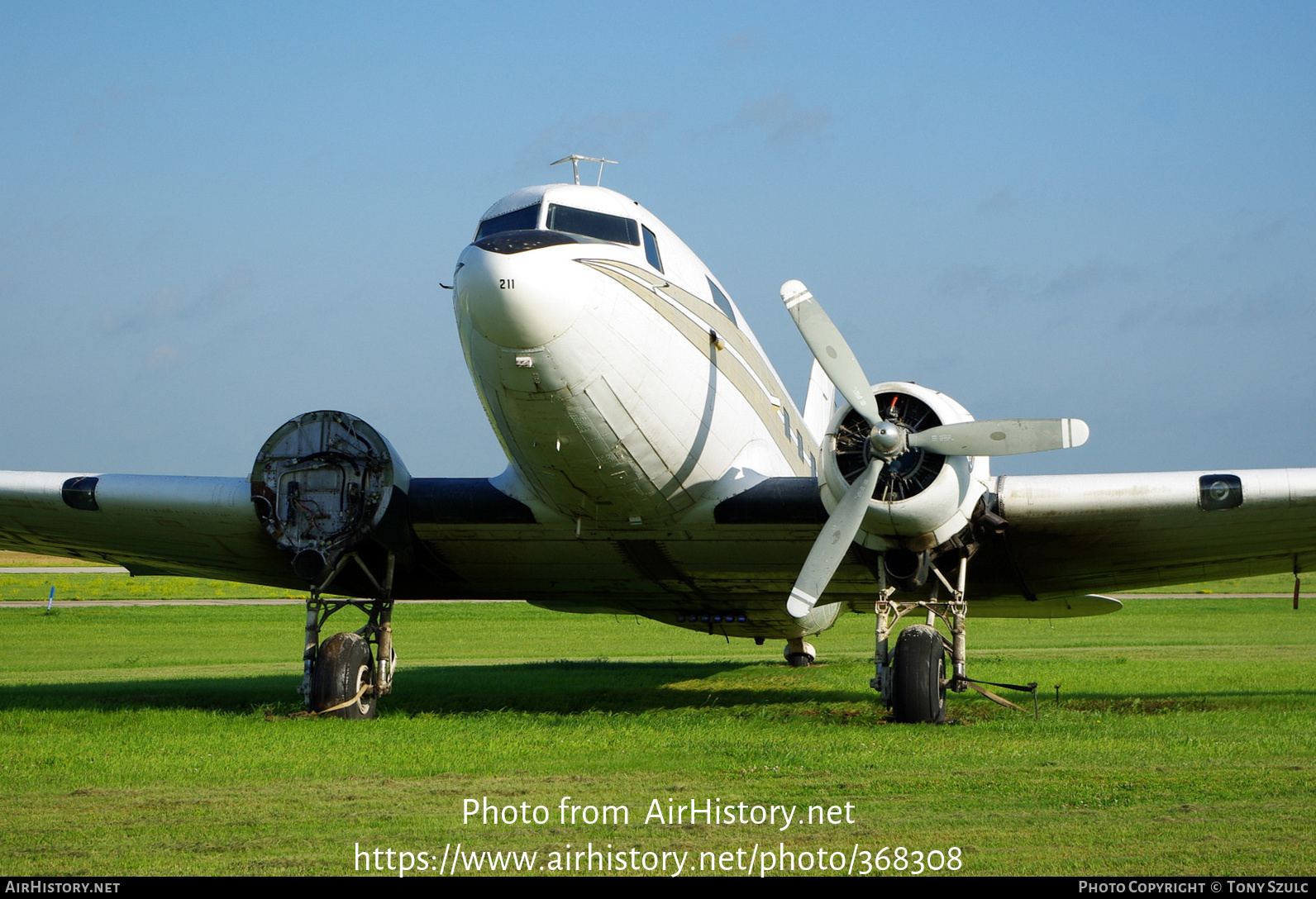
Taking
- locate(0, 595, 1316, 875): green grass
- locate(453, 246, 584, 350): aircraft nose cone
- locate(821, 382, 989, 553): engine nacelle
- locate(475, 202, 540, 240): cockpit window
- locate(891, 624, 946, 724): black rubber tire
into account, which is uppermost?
locate(475, 202, 540, 240): cockpit window

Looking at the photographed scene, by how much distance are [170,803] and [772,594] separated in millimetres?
8771

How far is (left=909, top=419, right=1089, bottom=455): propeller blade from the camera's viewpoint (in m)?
11.0

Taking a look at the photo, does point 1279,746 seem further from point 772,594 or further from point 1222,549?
point 772,594

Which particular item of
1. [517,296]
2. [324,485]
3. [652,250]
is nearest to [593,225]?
[652,250]

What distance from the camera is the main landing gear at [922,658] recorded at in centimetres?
1102

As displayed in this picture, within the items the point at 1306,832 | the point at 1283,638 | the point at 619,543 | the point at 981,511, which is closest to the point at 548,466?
the point at 619,543

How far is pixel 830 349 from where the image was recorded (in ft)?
38.8

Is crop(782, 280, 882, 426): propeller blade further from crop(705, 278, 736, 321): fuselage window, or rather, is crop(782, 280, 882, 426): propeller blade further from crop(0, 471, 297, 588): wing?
crop(0, 471, 297, 588): wing

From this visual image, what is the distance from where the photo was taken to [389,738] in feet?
34.2

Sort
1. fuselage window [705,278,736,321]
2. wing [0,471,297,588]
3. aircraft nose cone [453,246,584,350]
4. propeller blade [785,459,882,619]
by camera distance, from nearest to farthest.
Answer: aircraft nose cone [453,246,584,350]
propeller blade [785,459,882,619]
fuselage window [705,278,736,321]
wing [0,471,297,588]

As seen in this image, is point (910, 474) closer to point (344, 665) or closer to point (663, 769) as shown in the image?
point (663, 769)

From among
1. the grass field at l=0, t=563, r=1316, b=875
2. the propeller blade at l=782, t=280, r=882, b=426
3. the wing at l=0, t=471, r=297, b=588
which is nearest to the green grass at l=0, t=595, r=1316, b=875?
the grass field at l=0, t=563, r=1316, b=875

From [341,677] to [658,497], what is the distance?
3.70 metres

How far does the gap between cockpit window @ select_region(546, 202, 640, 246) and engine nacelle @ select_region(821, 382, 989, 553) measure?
266 centimetres
